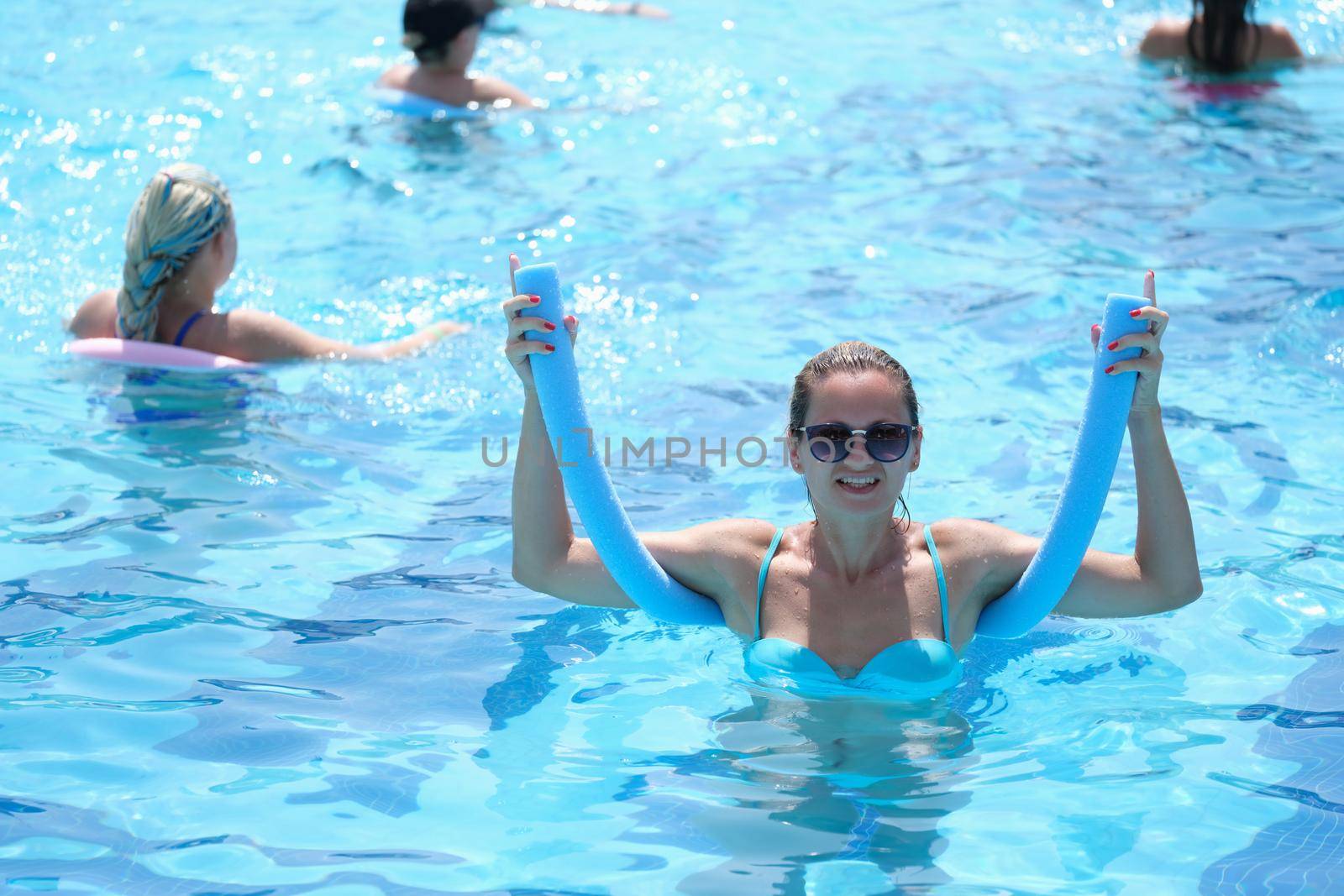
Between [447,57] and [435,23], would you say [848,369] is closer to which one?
[435,23]

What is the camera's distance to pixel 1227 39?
35.4 ft

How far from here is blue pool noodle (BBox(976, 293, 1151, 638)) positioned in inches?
139

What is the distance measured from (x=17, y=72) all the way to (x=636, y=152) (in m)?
5.18

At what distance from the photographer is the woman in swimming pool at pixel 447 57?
1047 centimetres

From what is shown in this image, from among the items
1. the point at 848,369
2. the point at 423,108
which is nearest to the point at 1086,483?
the point at 848,369

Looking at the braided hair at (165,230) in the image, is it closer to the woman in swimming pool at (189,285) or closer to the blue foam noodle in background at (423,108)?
the woman in swimming pool at (189,285)

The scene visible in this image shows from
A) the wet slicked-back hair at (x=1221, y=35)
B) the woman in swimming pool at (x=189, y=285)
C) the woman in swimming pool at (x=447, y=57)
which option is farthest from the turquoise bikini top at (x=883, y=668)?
the wet slicked-back hair at (x=1221, y=35)

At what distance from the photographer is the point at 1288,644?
4.54 metres

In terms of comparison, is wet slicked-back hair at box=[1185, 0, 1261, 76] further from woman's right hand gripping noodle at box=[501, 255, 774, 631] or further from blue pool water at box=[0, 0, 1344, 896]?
woman's right hand gripping noodle at box=[501, 255, 774, 631]

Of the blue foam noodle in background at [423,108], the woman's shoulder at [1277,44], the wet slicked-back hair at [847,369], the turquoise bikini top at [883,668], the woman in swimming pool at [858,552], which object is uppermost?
the woman's shoulder at [1277,44]

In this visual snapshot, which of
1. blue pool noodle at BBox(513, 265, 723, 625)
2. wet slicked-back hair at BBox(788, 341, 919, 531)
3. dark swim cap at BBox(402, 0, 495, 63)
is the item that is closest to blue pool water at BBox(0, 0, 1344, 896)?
blue pool noodle at BBox(513, 265, 723, 625)

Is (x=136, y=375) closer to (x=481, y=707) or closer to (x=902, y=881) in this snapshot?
(x=481, y=707)

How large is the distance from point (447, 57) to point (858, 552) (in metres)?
7.69

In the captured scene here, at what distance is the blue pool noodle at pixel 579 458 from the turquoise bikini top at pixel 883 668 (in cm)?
35
